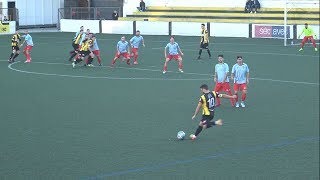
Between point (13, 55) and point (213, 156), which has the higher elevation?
point (13, 55)

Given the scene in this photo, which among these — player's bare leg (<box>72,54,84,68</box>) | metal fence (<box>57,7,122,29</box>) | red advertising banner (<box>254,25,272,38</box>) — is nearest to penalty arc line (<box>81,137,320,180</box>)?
player's bare leg (<box>72,54,84,68</box>)

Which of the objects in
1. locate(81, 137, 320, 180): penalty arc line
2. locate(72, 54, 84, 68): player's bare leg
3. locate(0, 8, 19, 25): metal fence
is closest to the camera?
locate(81, 137, 320, 180): penalty arc line

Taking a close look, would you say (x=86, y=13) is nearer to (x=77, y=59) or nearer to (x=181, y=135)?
(x=77, y=59)

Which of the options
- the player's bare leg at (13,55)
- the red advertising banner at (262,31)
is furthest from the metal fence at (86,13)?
the player's bare leg at (13,55)

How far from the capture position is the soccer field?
15.3 m

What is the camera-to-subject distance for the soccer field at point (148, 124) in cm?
1533

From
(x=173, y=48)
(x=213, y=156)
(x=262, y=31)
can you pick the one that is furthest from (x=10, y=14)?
(x=213, y=156)

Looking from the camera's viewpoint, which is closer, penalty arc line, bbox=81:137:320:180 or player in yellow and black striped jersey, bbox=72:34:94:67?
penalty arc line, bbox=81:137:320:180

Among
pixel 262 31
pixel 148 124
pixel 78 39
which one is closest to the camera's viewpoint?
pixel 148 124

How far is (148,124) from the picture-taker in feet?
67.9

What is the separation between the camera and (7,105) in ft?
79.6

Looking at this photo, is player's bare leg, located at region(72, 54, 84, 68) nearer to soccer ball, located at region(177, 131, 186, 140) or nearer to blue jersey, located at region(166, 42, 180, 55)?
blue jersey, located at region(166, 42, 180, 55)

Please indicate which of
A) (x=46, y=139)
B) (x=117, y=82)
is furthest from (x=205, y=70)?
(x=46, y=139)

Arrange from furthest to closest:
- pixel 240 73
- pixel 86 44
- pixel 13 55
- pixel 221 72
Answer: pixel 13 55, pixel 86 44, pixel 221 72, pixel 240 73
